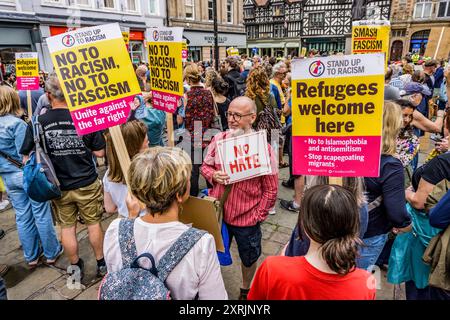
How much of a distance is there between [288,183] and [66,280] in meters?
3.79

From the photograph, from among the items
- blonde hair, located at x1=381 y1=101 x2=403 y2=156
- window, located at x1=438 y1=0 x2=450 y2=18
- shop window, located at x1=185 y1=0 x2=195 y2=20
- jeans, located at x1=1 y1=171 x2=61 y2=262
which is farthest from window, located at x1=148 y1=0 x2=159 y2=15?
window, located at x1=438 y1=0 x2=450 y2=18

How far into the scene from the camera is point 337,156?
1975mm

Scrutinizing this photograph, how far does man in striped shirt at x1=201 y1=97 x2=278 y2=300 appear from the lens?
2574mm

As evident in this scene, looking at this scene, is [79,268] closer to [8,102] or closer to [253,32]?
[8,102]

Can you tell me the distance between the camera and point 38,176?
2.83m

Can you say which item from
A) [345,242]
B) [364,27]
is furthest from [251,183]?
[364,27]

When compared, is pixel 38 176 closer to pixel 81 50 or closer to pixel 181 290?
pixel 81 50

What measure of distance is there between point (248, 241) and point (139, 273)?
1530 millimetres

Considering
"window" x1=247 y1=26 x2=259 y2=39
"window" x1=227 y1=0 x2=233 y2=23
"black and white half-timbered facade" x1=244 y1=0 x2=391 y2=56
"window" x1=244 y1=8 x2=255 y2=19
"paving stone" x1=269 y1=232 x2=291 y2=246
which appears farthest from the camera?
"window" x1=247 y1=26 x2=259 y2=39

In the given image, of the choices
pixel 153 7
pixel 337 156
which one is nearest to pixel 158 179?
pixel 337 156

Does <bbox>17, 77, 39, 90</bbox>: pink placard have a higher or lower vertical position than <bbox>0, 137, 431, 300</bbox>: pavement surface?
higher

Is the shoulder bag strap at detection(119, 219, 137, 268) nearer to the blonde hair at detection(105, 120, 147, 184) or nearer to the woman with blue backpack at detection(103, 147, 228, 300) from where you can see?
the woman with blue backpack at detection(103, 147, 228, 300)

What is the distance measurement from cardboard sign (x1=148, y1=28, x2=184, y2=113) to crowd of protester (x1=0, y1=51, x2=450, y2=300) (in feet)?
2.49

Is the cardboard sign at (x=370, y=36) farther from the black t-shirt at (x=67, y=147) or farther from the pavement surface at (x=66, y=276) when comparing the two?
the black t-shirt at (x=67, y=147)
